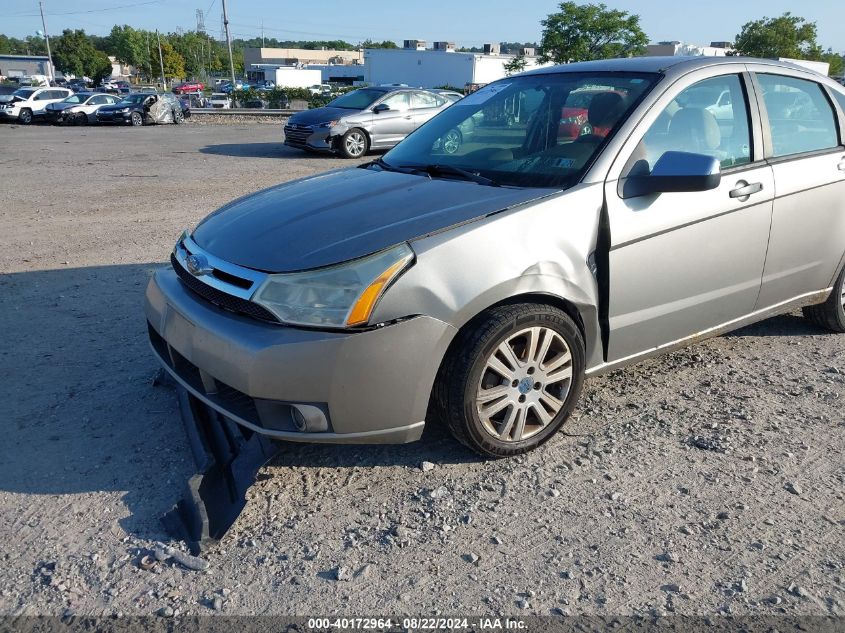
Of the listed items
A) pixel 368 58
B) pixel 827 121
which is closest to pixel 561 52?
pixel 368 58

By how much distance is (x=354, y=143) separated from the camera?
51.9 feet

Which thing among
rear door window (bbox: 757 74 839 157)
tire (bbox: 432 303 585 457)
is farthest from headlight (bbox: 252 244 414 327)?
rear door window (bbox: 757 74 839 157)

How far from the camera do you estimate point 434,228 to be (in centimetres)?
296

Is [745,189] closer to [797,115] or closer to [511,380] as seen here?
[797,115]

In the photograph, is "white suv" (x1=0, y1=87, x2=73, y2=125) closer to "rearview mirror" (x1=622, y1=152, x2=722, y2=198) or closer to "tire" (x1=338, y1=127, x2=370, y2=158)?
"tire" (x1=338, y1=127, x2=370, y2=158)

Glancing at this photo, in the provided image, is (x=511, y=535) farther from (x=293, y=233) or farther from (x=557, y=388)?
(x=293, y=233)

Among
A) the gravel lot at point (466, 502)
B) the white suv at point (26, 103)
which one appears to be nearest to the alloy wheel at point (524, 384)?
the gravel lot at point (466, 502)

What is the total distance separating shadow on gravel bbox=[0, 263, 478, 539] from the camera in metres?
3.04

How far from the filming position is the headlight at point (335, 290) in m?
2.75

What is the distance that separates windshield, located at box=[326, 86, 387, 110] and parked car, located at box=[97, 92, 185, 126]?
13583mm

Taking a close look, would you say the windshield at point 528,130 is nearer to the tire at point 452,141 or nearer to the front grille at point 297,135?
the tire at point 452,141

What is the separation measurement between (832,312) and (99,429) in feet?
14.9

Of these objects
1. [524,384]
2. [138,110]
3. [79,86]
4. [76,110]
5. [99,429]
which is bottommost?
A: [99,429]

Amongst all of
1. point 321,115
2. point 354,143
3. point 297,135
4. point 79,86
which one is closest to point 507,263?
point 354,143
